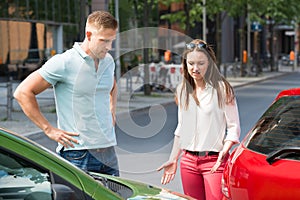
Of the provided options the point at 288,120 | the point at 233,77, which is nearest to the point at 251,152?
the point at 288,120

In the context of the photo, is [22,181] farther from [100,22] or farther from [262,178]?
[262,178]

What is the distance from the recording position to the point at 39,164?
11.1 ft

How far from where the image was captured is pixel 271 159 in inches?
170

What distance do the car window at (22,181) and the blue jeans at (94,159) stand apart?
1292 millimetres

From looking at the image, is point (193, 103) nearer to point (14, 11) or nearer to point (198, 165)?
point (198, 165)

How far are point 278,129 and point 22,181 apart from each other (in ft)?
6.41

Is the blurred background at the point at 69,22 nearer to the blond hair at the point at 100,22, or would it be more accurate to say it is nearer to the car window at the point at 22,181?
the blond hair at the point at 100,22

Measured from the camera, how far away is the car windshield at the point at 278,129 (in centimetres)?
450

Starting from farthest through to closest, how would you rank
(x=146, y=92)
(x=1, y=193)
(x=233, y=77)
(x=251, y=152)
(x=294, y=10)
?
(x=294, y=10), (x=233, y=77), (x=146, y=92), (x=251, y=152), (x=1, y=193)

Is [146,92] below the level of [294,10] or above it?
below

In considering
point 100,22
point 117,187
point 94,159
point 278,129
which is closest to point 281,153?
point 278,129

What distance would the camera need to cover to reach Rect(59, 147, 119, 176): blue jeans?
4.74 metres

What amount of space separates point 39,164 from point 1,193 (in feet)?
0.77

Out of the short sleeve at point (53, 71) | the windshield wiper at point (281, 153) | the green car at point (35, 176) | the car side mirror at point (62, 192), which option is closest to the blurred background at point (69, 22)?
the short sleeve at point (53, 71)
